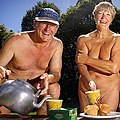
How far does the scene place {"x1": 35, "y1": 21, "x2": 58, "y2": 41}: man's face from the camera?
258 cm

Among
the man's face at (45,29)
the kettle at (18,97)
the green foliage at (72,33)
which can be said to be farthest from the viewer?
the green foliage at (72,33)

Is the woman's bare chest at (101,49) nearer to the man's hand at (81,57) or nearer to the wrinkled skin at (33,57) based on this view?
the man's hand at (81,57)

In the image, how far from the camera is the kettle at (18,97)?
1960 millimetres

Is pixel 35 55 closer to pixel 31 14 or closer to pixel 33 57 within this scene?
pixel 33 57

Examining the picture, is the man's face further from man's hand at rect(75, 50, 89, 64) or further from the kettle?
the kettle

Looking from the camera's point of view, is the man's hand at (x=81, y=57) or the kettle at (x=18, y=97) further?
the man's hand at (x=81, y=57)

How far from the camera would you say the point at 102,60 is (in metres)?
2.62

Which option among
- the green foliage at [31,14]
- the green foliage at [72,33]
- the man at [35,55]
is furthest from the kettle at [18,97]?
the green foliage at [31,14]

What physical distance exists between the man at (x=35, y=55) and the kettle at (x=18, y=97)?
1.90ft

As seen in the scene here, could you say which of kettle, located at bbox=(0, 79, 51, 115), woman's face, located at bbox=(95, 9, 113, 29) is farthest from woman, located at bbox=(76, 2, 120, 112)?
kettle, located at bbox=(0, 79, 51, 115)

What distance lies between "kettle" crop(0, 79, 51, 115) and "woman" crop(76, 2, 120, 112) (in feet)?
2.19

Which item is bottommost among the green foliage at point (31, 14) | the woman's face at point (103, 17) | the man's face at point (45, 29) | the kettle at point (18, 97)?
the kettle at point (18, 97)

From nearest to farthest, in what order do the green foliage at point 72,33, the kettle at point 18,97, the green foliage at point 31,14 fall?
1. the kettle at point 18,97
2. the green foliage at point 72,33
3. the green foliage at point 31,14

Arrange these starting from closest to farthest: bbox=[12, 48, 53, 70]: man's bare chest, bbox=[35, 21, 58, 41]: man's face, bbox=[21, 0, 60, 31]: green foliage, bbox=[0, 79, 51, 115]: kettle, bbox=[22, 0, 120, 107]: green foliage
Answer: bbox=[0, 79, 51, 115]: kettle → bbox=[35, 21, 58, 41]: man's face → bbox=[12, 48, 53, 70]: man's bare chest → bbox=[22, 0, 120, 107]: green foliage → bbox=[21, 0, 60, 31]: green foliage
